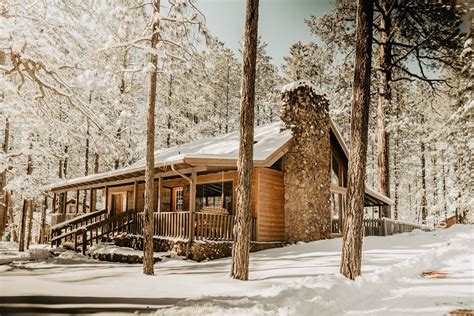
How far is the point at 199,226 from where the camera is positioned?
1367 cm

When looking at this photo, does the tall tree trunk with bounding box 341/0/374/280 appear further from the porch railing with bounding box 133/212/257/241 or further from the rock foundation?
the porch railing with bounding box 133/212/257/241

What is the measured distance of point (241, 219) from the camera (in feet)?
26.3

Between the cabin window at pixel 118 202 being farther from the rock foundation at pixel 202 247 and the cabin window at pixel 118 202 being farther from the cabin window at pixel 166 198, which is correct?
the rock foundation at pixel 202 247

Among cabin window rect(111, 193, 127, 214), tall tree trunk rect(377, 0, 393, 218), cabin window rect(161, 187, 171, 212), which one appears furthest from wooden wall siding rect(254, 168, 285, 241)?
cabin window rect(111, 193, 127, 214)

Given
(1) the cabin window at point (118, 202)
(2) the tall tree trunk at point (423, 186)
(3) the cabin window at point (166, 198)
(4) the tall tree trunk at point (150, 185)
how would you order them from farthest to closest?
(2) the tall tree trunk at point (423, 186), (1) the cabin window at point (118, 202), (3) the cabin window at point (166, 198), (4) the tall tree trunk at point (150, 185)

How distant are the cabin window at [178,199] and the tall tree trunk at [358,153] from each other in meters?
11.9

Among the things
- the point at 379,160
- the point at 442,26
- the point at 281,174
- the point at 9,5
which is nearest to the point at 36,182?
the point at 281,174

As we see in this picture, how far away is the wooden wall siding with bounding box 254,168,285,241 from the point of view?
46.4 ft

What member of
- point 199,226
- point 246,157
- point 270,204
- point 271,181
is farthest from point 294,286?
point 271,181

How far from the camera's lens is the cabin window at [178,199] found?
62.2 ft

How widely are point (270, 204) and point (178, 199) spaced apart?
623 cm

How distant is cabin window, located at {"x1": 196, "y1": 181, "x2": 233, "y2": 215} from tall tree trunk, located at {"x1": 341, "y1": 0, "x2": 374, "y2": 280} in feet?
30.0

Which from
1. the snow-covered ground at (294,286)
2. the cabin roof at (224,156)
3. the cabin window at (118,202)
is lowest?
the snow-covered ground at (294,286)

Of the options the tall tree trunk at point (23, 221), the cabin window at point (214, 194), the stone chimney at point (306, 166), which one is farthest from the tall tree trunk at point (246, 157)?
the tall tree trunk at point (23, 221)
